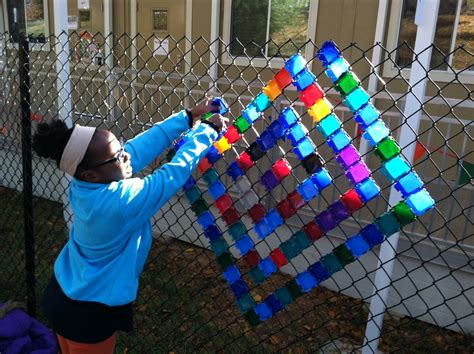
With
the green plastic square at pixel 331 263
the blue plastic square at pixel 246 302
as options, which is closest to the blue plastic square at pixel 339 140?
the green plastic square at pixel 331 263

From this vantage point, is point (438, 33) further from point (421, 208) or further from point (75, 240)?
point (75, 240)

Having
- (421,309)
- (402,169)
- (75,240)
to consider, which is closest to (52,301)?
(75,240)

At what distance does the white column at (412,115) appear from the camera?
1925 mm

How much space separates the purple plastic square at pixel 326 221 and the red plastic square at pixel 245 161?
14.7 inches

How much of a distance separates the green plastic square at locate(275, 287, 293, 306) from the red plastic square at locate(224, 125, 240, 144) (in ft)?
2.29

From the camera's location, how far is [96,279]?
1830 mm

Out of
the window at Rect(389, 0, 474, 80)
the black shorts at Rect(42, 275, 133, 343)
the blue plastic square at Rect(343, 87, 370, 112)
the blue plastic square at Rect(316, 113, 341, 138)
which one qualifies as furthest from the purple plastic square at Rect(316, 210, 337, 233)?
the window at Rect(389, 0, 474, 80)

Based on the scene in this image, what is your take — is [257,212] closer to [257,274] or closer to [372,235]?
[257,274]

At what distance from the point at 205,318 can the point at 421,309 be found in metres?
1.67

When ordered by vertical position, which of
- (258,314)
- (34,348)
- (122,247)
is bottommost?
(34,348)

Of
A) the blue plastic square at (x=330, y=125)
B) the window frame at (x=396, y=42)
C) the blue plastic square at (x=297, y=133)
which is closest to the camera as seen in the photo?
the blue plastic square at (x=330, y=125)

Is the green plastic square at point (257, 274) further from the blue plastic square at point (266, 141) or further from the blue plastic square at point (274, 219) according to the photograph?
the blue plastic square at point (266, 141)

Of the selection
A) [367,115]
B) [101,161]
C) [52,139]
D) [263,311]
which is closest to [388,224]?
[367,115]

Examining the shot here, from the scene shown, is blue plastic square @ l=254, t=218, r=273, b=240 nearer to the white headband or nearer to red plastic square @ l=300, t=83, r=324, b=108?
red plastic square @ l=300, t=83, r=324, b=108
